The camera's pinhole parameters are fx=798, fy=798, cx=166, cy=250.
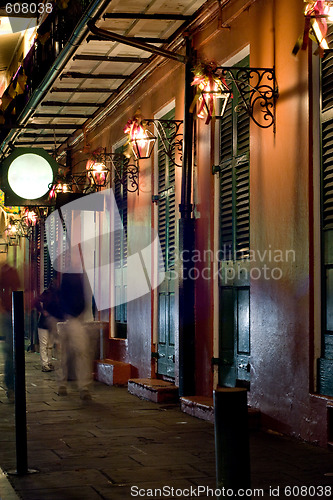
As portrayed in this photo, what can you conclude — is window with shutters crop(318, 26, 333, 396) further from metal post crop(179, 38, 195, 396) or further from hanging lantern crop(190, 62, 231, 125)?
metal post crop(179, 38, 195, 396)

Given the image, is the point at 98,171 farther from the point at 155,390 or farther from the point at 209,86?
the point at 209,86

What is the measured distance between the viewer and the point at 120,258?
16.1 m

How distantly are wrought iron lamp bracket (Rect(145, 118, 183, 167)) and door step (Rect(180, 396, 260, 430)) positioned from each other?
356 cm

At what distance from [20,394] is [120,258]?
926 centimetres

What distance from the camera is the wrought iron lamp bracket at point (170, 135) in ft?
39.9

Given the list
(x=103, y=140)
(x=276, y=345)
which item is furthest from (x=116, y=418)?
(x=103, y=140)

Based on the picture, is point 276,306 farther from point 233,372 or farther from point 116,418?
point 116,418

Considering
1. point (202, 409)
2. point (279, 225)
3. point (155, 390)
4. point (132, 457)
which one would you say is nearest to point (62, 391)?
point (155, 390)

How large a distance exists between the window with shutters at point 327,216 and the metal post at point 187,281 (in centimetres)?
313

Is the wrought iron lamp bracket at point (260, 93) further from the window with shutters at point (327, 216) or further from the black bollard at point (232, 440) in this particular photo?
the black bollard at point (232, 440)

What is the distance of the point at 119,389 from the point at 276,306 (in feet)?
17.9

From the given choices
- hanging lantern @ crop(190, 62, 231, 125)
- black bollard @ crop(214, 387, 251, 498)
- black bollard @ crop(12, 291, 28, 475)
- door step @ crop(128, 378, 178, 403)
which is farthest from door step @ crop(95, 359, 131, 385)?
black bollard @ crop(214, 387, 251, 498)

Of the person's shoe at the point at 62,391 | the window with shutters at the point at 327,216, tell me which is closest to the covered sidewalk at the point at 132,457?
the window with shutters at the point at 327,216

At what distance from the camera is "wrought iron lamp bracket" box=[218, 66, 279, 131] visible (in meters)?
9.19
